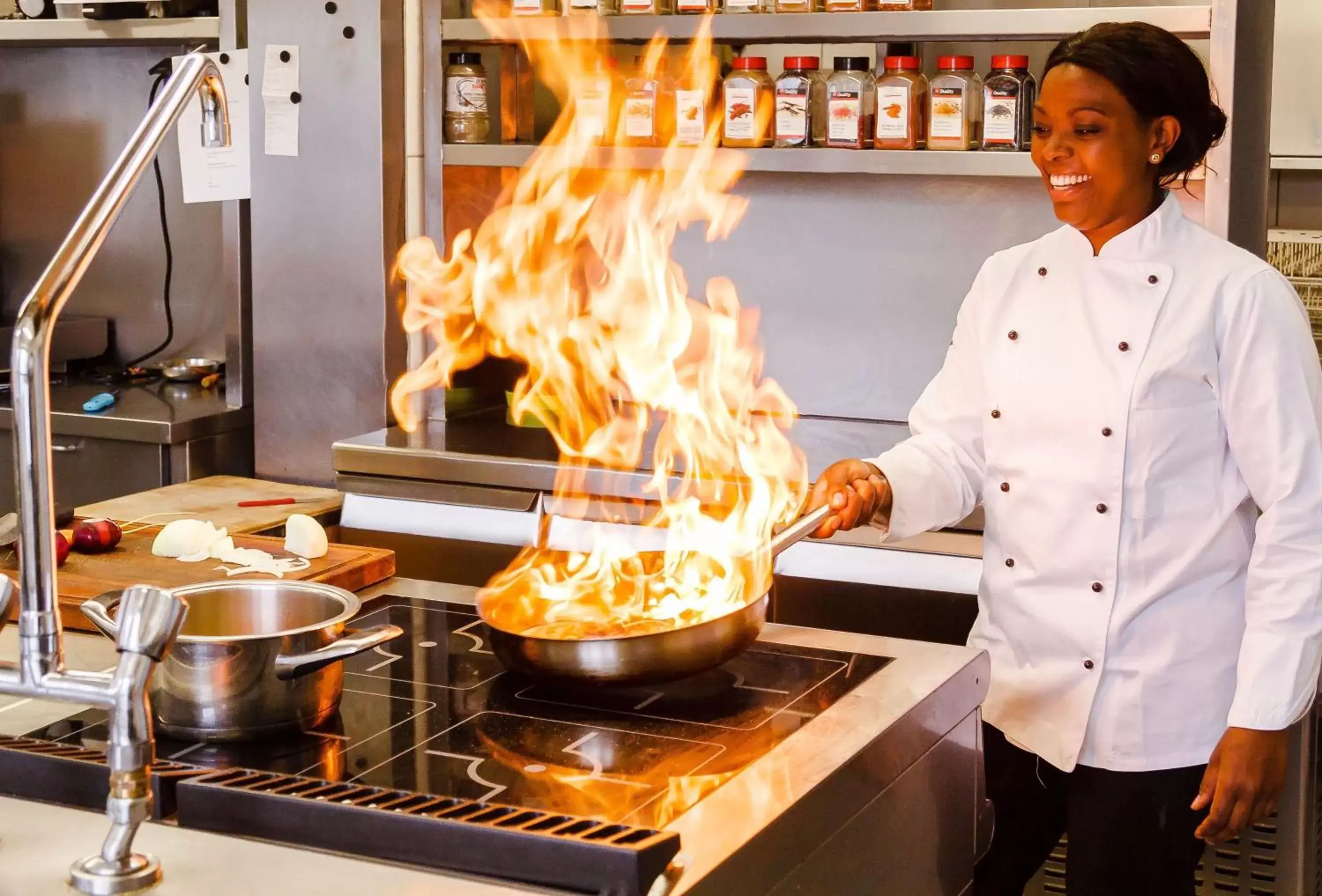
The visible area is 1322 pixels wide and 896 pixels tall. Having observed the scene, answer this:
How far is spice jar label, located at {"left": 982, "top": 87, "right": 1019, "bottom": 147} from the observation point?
9.26 ft

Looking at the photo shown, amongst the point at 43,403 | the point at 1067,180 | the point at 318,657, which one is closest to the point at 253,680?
the point at 318,657

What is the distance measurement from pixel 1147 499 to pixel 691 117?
1384mm

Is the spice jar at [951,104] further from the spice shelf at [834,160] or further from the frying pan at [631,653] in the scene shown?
the frying pan at [631,653]

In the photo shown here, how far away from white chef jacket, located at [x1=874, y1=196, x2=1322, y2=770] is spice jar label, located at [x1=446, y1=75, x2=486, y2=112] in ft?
4.96

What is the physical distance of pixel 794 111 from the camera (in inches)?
117


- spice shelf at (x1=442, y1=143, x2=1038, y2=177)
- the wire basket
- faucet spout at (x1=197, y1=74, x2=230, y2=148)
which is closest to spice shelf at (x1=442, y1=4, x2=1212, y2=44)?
spice shelf at (x1=442, y1=143, x2=1038, y2=177)

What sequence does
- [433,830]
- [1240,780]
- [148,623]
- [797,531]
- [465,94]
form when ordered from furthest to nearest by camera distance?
1. [465,94]
2. [1240,780]
3. [797,531]
4. [433,830]
5. [148,623]

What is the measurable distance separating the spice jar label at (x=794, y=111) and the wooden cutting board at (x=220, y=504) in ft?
3.82

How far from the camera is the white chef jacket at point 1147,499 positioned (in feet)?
6.34

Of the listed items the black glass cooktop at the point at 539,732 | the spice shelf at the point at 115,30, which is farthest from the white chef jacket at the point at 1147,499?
the spice shelf at the point at 115,30

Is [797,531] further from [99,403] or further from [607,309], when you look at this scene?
[99,403]

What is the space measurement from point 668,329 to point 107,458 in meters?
1.27

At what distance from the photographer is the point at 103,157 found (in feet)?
13.6

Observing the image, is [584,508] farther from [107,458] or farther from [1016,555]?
[107,458]
